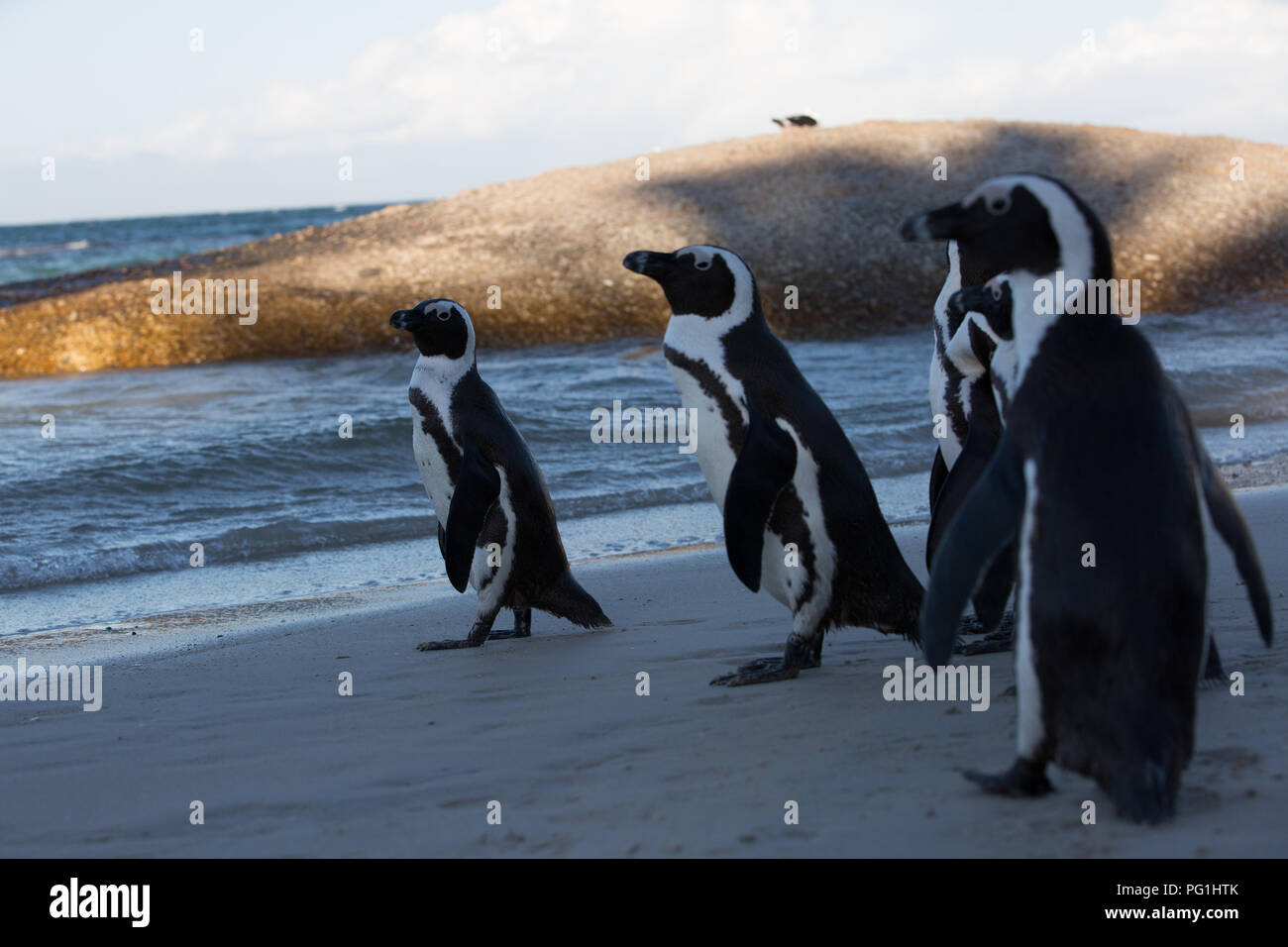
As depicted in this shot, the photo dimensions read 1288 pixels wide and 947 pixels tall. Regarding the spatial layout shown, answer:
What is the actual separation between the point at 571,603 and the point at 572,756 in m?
1.95

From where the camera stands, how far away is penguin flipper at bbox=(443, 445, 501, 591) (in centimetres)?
489

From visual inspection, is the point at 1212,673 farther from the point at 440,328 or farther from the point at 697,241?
the point at 697,241

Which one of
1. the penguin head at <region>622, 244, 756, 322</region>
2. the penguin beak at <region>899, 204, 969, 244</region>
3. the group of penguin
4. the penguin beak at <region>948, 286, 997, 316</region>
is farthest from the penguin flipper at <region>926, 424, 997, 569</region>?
the penguin beak at <region>899, 204, 969, 244</region>

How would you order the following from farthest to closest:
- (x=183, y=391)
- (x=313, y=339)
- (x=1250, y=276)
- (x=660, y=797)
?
(x=1250, y=276), (x=313, y=339), (x=183, y=391), (x=660, y=797)

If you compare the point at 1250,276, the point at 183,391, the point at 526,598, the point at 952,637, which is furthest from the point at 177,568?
the point at 1250,276

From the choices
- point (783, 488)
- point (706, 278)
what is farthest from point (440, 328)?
point (783, 488)

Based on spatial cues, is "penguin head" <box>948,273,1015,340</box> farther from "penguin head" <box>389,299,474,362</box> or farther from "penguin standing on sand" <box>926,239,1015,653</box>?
"penguin head" <box>389,299,474,362</box>

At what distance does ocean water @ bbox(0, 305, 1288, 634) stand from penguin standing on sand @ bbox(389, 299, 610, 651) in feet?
4.50

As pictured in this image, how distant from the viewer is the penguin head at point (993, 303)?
3868 mm

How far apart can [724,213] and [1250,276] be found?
8.15 m

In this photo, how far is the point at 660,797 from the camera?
271 centimetres

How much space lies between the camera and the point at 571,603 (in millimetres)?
5055
